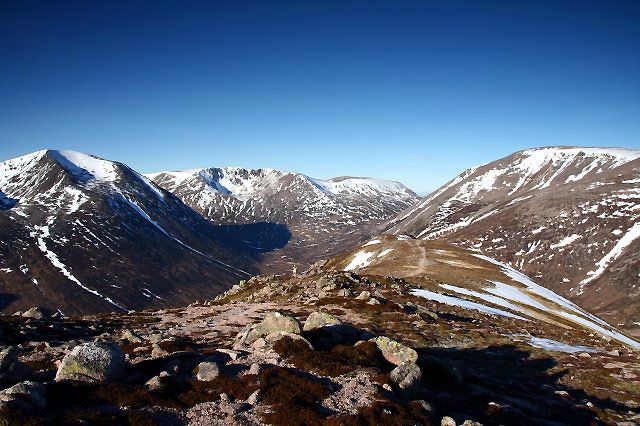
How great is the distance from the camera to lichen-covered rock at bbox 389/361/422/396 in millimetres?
22688

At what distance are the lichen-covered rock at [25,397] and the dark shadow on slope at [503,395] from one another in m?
18.9

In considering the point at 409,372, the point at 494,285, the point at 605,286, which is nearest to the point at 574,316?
the point at 494,285

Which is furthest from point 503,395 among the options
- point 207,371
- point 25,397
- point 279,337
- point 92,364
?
point 25,397

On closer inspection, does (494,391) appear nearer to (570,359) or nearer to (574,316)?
(570,359)

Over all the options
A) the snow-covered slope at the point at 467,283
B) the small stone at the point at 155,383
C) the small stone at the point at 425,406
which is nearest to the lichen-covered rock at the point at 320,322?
the small stone at the point at 425,406

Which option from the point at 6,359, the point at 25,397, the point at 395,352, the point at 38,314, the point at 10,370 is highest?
the point at 6,359

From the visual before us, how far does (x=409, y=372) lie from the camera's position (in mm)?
23594

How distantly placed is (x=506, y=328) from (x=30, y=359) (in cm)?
5220

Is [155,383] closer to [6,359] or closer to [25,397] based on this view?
[25,397]

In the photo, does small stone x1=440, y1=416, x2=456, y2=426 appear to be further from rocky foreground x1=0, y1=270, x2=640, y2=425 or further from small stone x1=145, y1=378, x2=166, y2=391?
small stone x1=145, y1=378, x2=166, y2=391

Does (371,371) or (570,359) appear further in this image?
(570,359)

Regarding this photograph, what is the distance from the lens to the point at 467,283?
297 feet

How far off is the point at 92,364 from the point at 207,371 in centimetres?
589

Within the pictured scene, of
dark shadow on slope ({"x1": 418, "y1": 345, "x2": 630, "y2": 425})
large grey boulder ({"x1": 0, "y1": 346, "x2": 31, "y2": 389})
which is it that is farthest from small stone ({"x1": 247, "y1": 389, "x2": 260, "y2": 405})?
large grey boulder ({"x1": 0, "y1": 346, "x2": 31, "y2": 389})
